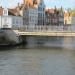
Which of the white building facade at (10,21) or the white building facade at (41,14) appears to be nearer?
the white building facade at (10,21)

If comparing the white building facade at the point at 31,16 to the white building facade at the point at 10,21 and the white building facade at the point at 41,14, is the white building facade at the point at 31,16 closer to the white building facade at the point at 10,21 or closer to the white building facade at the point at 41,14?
the white building facade at the point at 41,14

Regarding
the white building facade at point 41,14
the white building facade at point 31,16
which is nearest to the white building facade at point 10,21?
the white building facade at point 31,16

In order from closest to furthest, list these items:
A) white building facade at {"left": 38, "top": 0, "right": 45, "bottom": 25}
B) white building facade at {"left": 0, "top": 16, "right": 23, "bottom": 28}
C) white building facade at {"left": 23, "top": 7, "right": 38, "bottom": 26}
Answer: white building facade at {"left": 0, "top": 16, "right": 23, "bottom": 28}, white building facade at {"left": 23, "top": 7, "right": 38, "bottom": 26}, white building facade at {"left": 38, "top": 0, "right": 45, "bottom": 25}

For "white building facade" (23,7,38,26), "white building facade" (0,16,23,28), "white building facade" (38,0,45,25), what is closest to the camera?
"white building facade" (0,16,23,28)

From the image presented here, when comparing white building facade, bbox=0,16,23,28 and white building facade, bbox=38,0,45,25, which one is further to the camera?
white building facade, bbox=38,0,45,25

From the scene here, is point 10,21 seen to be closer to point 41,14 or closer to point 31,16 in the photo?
point 31,16

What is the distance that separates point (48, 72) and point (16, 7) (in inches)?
3885

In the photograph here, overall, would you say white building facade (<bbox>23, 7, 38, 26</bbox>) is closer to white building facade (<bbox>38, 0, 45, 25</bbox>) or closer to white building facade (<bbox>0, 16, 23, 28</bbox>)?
white building facade (<bbox>38, 0, 45, 25</bbox>)

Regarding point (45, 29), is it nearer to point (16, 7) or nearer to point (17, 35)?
point (17, 35)

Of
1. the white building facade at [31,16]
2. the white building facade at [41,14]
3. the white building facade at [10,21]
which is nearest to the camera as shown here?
the white building facade at [10,21]

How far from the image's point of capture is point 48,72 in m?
27.0

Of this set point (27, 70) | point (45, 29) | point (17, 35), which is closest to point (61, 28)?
point (45, 29)

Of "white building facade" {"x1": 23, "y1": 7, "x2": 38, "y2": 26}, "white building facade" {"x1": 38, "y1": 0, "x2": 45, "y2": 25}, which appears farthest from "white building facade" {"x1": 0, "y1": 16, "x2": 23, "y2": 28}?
"white building facade" {"x1": 38, "y1": 0, "x2": 45, "y2": 25}

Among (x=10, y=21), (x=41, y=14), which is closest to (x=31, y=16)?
(x=41, y=14)
